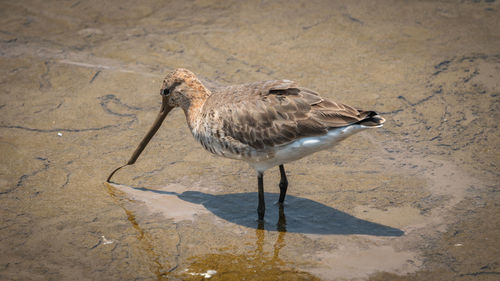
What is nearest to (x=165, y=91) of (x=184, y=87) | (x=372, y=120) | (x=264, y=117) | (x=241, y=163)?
(x=184, y=87)

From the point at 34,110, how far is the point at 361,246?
5.08 m

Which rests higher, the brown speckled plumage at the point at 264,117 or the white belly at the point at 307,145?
the brown speckled plumage at the point at 264,117

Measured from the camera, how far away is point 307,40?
941cm

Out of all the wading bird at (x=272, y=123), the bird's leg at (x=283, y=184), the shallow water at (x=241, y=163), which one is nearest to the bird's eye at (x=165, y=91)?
the wading bird at (x=272, y=123)

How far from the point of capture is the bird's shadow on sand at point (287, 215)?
5.53 metres

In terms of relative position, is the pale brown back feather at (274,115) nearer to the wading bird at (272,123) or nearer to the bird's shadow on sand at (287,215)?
the wading bird at (272,123)

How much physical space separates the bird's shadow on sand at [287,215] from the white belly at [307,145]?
0.68m

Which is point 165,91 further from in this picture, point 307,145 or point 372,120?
point 372,120

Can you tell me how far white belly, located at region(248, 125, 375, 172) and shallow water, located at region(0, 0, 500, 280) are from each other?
73cm

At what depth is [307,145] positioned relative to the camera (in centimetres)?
535

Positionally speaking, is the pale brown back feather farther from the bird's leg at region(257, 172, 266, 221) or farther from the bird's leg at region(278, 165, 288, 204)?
the bird's leg at region(278, 165, 288, 204)

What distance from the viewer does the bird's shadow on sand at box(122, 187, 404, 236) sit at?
18.1 feet

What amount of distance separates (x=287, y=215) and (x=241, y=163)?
122 centimetres

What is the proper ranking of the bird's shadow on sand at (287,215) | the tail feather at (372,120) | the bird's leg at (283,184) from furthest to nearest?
the bird's leg at (283,184), the bird's shadow on sand at (287,215), the tail feather at (372,120)
